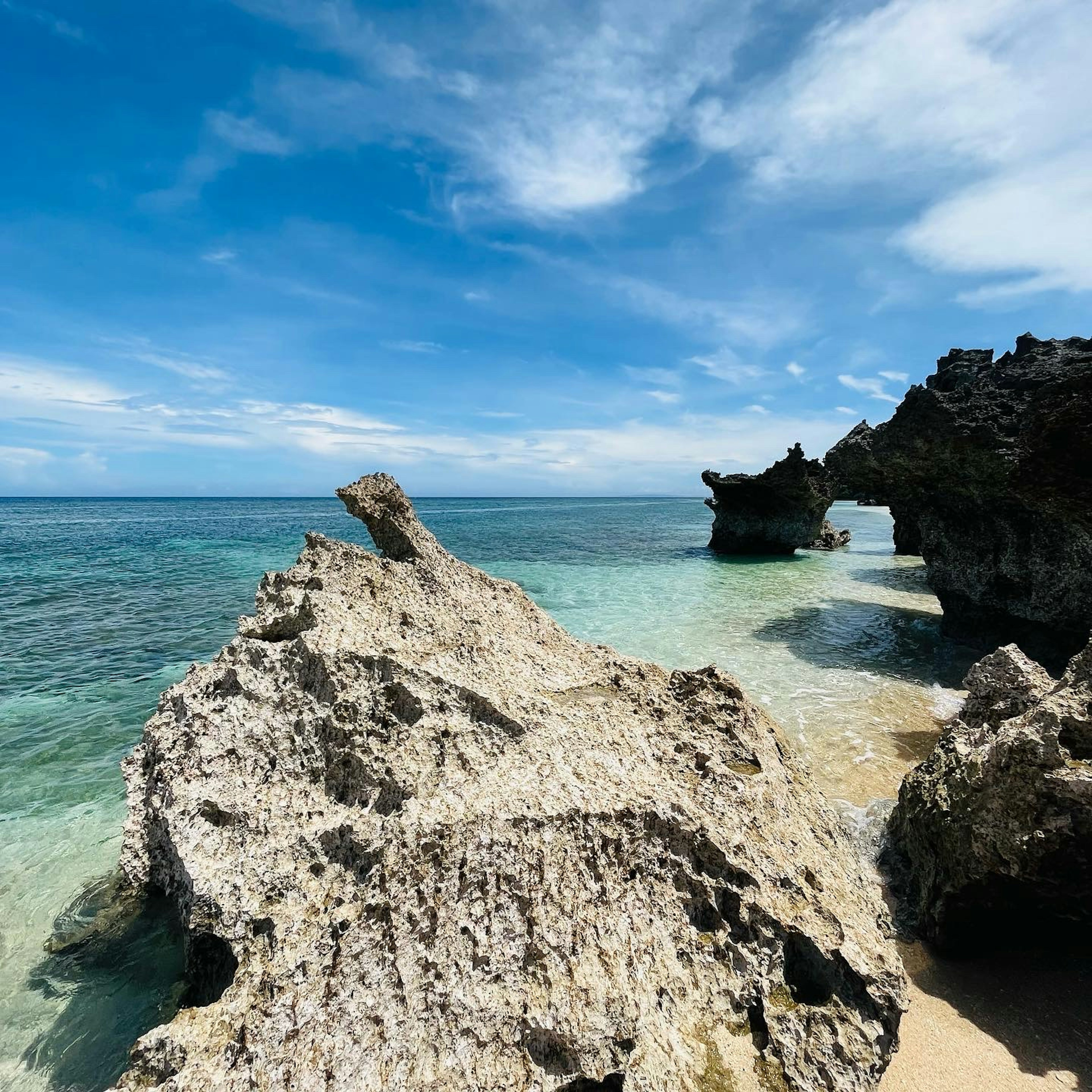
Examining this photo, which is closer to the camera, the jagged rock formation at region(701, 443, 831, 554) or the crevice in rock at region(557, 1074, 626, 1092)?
the crevice in rock at region(557, 1074, 626, 1092)

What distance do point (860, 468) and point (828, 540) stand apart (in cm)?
2482

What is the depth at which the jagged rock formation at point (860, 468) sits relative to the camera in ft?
43.5

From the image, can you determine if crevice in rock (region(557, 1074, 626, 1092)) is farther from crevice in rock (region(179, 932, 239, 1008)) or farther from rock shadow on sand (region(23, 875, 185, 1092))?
rock shadow on sand (region(23, 875, 185, 1092))

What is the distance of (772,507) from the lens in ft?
103

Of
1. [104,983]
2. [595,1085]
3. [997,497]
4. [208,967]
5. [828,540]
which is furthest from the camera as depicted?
[828,540]

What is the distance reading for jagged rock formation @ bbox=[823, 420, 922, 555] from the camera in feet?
43.5

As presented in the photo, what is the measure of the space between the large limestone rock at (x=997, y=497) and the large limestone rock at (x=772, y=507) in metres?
15.0

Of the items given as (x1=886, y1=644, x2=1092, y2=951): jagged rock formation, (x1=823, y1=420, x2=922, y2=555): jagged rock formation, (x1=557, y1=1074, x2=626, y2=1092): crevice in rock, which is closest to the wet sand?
(x1=886, y1=644, x2=1092, y2=951): jagged rock formation

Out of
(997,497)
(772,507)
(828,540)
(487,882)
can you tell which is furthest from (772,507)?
(487,882)

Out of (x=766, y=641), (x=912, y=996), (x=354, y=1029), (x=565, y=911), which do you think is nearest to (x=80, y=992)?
(x=354, y=1029)

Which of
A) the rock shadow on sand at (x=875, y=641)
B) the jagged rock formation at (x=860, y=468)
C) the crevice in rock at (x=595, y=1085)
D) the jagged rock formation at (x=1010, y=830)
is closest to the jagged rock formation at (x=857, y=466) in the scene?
the jagged rock formation at (x=860, y=468)

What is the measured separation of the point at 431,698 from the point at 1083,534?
11693 millimetres

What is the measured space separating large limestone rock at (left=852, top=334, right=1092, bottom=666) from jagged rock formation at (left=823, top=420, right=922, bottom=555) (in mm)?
123

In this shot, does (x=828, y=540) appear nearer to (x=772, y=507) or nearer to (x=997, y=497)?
(x=772, y=507)
